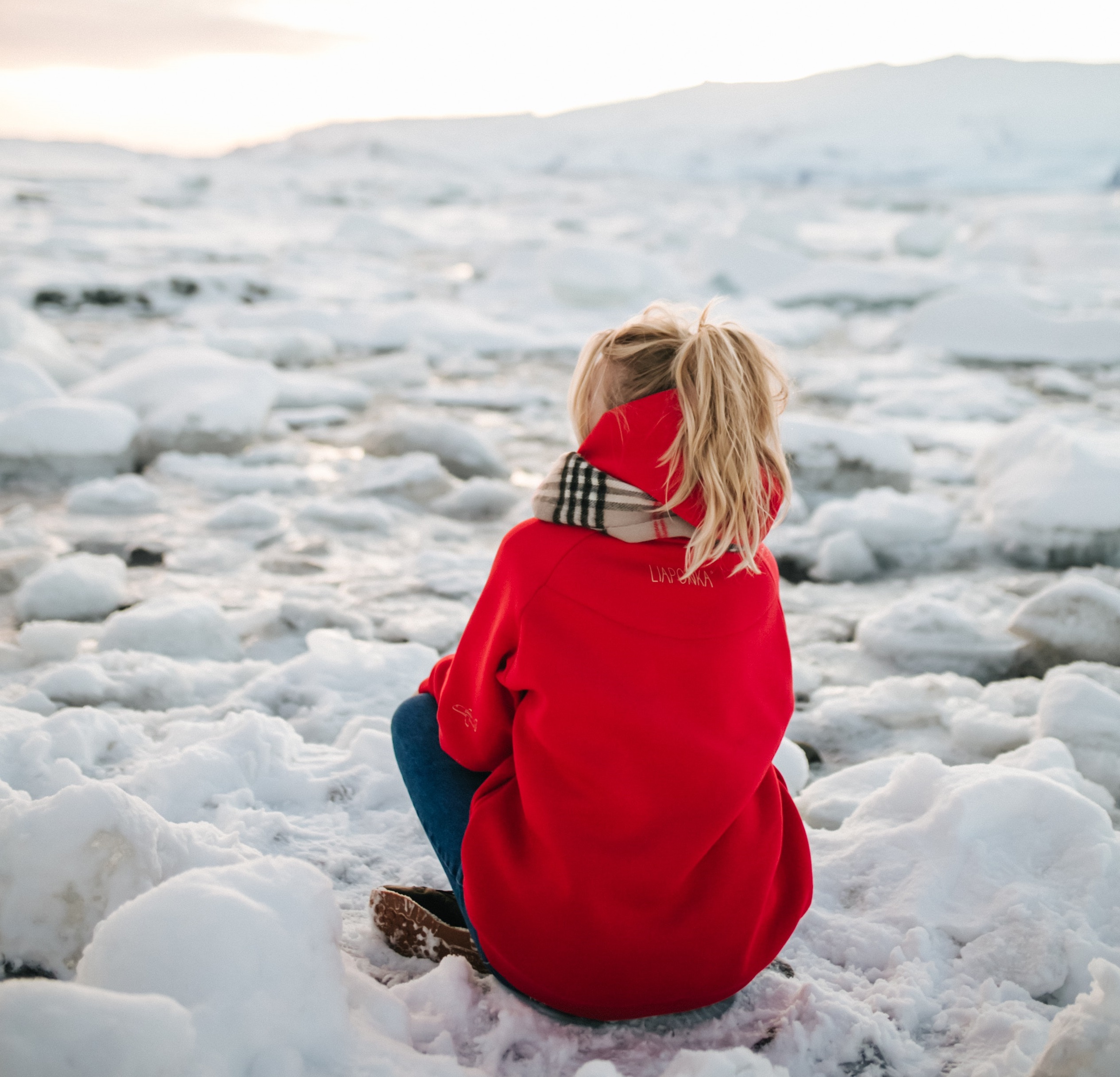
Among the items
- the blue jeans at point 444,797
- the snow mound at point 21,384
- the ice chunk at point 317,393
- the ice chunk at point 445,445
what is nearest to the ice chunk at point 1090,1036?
the blue jeans at point 444,797

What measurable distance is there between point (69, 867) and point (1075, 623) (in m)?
2.60

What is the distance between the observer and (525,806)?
44.1 inches

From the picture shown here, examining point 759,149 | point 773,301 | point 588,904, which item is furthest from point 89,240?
point 759,149

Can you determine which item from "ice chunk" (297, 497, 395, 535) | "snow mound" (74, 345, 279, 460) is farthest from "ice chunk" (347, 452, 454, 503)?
"snow mound" (74, 345, 279, 460)

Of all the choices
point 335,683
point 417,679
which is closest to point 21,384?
point 335,683

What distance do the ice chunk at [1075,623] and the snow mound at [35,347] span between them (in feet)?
16.3

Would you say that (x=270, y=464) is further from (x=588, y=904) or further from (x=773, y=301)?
(x=773, y=301)

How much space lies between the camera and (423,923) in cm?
135

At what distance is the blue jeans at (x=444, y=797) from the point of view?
4.04 feet

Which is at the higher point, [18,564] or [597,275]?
[597,275]

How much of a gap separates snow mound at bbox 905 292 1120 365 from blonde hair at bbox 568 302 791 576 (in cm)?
749

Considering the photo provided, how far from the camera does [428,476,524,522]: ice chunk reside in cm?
388

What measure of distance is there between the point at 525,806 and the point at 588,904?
0.14 meters

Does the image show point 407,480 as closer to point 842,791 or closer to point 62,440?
point 62,440
